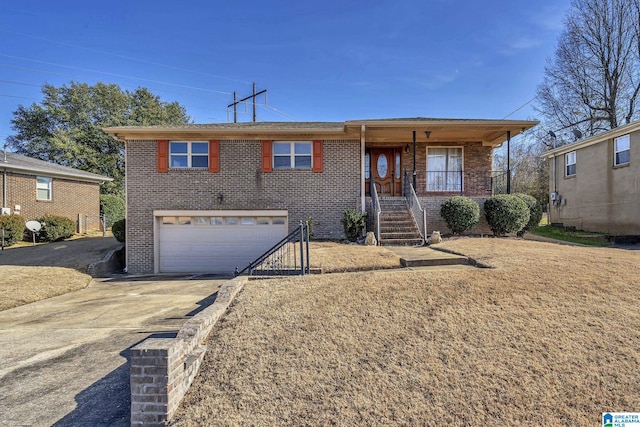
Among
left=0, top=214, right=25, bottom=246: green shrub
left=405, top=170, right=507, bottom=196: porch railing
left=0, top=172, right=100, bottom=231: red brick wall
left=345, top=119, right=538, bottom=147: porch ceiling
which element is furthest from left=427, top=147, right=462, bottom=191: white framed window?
left=0, top=172, right=100, bottom=231: red brick wall

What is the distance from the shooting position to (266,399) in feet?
8.93

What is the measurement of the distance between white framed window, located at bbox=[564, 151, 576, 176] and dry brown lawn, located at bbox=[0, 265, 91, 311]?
21.3 m

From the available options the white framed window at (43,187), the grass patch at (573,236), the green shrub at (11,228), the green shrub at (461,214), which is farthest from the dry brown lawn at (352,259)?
the white framed window at (43,187)

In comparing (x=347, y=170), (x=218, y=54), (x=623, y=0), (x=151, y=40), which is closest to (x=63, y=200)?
(x=151, y=40)

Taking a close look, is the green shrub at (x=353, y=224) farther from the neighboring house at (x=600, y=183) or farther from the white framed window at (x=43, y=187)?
the white framed window at (x=43, y=187)

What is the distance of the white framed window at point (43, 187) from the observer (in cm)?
1716

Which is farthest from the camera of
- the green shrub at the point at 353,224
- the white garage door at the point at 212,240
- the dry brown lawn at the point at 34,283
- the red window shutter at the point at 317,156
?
the red window shutter at the point at 317,156

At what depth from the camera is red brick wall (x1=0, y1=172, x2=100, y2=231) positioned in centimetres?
1616

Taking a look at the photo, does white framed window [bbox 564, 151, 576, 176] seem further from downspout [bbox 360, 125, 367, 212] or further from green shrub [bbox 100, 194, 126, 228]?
green shrub [bbox 100, 194, 126, 228]

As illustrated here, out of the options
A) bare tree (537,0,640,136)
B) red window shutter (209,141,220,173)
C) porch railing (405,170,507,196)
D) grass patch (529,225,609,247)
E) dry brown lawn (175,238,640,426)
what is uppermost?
bare tree (537,0,640,136)

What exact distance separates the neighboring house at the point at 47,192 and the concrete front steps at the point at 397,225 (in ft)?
59.4

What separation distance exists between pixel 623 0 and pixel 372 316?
90.6 ft

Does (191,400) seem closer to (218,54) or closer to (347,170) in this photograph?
(347,170)

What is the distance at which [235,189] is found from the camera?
11234mm
